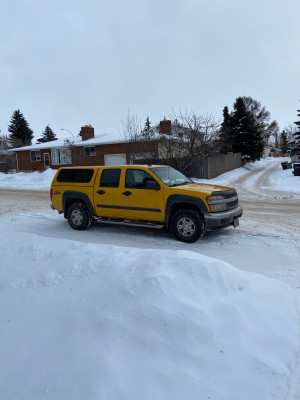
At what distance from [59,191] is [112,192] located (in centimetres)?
177

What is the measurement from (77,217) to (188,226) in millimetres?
3131

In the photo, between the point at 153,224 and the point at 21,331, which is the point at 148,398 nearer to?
the point at 21,331

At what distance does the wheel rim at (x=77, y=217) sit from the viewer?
7.84 metres

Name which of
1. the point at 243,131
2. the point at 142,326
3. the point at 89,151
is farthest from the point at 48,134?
the point at 142,326

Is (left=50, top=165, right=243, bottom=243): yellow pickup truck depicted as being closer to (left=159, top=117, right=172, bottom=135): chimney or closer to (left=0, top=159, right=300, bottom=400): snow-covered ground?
(left=0, top=159, right=300, bottom=400): snow-covered ground

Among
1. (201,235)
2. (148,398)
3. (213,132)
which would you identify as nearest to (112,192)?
(201,235)

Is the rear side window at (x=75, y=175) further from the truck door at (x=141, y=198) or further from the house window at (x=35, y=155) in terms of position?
the house window at (x=35, y=155)

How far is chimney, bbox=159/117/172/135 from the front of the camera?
2242cm

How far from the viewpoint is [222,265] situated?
13.3ft

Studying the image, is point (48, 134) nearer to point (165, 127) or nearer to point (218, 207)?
point (165, 127)

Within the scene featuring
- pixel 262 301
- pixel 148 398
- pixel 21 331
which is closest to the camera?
pixel 148 398

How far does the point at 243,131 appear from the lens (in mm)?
38406

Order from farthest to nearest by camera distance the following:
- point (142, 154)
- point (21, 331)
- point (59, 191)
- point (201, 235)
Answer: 1. point (142, 154)
2. point (59, 191)
3. point (201, 235)
4. point (21, 331)

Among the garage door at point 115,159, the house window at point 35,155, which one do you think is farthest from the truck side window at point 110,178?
the house window at point 35,155
